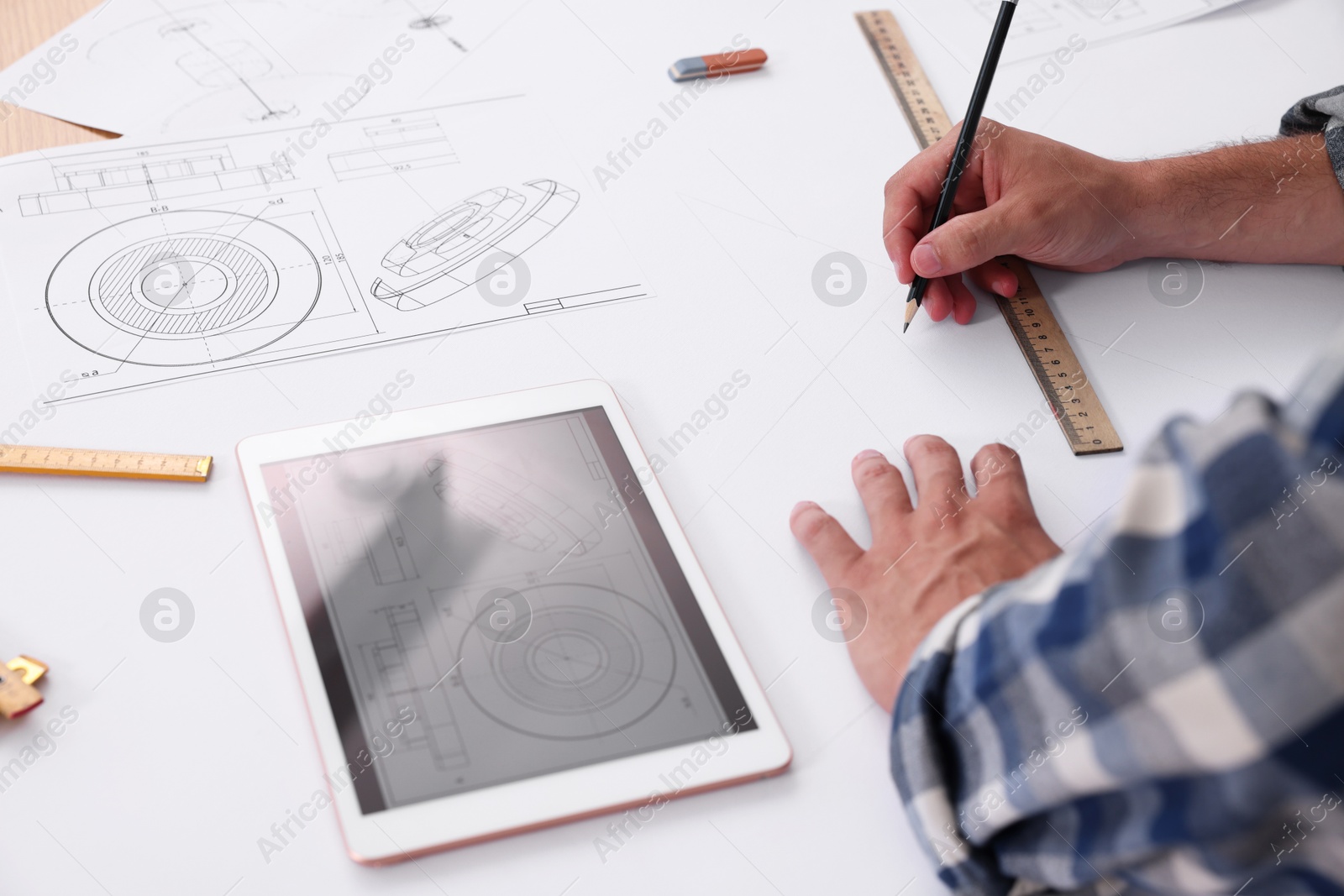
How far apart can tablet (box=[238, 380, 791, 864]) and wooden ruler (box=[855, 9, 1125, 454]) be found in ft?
1.32

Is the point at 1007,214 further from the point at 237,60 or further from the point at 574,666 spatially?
the point at 237,60

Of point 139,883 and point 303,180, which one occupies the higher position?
point 303,180

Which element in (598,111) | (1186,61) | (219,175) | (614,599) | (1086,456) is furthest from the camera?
(1186,61)

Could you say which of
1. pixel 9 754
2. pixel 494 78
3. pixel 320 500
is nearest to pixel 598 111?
pixel 494 78

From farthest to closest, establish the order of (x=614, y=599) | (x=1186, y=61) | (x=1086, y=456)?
(x=1186, y=61)
(x=1086, y=456)
(x=614, y=599)

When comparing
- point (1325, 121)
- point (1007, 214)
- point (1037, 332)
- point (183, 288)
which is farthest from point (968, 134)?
point (183, 288)

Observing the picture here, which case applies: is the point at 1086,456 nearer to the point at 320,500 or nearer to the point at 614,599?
the point at 614,599

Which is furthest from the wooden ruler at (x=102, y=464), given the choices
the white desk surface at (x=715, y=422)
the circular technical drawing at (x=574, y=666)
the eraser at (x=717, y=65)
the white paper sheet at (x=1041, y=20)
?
the white paper sheet at (x=1041, y=20)

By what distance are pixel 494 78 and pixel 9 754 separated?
87cm

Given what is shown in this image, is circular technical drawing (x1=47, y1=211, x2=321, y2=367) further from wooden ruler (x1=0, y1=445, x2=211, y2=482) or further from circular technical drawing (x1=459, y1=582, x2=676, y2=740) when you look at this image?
circular technical drawing (x1=459, y1=582, x2=676, y2=740)

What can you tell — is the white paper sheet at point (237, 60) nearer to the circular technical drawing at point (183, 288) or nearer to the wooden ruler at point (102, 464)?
the circular technical drawing at point (183, 288)

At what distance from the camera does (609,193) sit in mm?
1079

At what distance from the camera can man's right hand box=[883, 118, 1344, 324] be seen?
3.29 ft

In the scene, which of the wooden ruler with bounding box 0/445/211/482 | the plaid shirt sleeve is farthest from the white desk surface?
the plaid shirt sleeve
